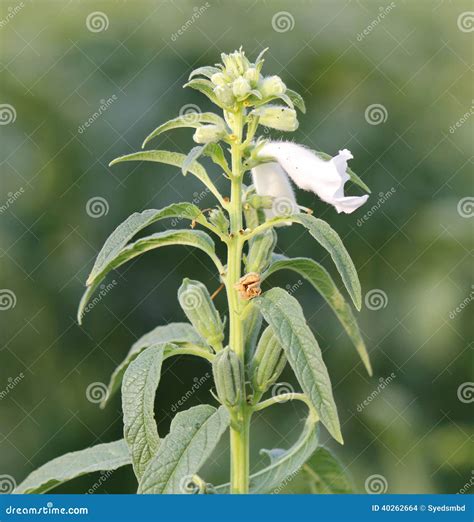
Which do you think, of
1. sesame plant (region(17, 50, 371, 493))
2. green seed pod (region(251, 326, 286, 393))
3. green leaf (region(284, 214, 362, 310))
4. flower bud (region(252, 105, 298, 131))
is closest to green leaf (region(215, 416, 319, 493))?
sesame plant (region(17, 50, 371, 493))

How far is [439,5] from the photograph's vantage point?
3627 mm

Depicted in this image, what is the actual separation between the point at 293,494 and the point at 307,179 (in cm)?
58

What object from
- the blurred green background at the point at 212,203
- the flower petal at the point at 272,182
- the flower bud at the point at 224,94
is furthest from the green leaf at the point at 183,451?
the blurred green background at the point at 212,203

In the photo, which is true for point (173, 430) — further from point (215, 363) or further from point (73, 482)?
point (73, 482)

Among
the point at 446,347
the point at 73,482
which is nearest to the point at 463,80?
the point at 446,347

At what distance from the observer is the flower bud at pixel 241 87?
4.47 ft

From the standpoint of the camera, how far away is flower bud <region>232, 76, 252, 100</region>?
4.47 feet

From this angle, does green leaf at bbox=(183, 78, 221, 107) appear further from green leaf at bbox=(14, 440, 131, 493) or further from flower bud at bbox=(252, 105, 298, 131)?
green leaf at bbox=(14, 440, 131, 493)

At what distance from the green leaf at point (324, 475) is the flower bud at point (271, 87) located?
71 cm

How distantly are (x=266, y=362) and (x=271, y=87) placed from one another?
0.45 m

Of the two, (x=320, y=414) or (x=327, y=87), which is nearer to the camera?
(x=320, y=414)

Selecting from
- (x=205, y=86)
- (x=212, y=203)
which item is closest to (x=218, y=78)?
(x=205, y=86)

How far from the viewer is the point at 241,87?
4.47 feet

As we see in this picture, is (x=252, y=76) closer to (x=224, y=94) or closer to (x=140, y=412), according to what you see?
(x=224, y=94)
